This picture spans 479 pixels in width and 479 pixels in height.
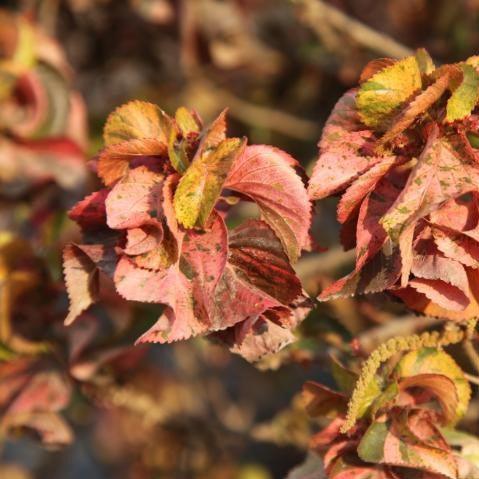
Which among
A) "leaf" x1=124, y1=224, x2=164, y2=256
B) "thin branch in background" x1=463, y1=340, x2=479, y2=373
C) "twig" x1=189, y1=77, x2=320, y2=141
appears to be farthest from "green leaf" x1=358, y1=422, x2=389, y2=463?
"twig" x1=189, y1=77, x2=320, y2=141

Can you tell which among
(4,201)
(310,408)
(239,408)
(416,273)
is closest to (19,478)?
(239,408)

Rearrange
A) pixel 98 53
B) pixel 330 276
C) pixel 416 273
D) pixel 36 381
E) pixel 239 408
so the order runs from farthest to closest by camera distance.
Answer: pixel 239 408, pixel 98 53, pixel 330 276, pixel 36 381, pixel 416 273

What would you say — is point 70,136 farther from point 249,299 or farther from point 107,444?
Result: point 107,444

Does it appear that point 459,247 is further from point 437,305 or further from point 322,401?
point 322,401

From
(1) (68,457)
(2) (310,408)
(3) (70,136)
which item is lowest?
(1) (68,457)

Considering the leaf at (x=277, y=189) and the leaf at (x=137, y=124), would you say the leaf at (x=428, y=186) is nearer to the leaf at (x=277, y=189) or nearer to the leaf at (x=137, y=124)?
the leaf at (x=277, y=189)

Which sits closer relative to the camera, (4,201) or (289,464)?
(4,201)
